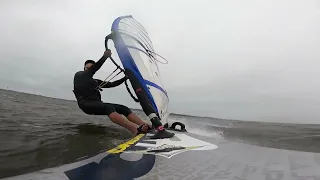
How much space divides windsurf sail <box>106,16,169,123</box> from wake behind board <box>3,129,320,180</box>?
1727mm

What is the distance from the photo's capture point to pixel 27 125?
18.7ft

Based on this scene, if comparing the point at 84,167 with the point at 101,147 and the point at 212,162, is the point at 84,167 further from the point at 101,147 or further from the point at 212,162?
the point at 101,147

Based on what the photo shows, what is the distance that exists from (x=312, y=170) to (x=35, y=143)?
394 cm

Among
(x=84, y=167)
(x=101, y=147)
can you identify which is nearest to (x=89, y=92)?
(x=101, y=147)

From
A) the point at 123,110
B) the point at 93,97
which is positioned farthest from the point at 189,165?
the point at 93,97

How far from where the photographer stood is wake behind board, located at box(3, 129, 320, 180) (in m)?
2.25

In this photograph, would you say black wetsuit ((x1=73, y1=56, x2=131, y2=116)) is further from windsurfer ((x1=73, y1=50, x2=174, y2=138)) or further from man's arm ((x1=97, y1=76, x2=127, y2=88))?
man's arm ((x1=97, y1=76, x2=127, y2=88))

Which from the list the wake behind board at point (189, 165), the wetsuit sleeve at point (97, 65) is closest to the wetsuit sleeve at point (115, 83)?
the wetsuit sleeve at point (97, 65)

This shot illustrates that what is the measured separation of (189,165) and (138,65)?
3.30m

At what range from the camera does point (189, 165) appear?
262cm

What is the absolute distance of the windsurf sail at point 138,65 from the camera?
5.14m

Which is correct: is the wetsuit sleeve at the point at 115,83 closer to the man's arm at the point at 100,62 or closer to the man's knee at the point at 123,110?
the man's knee at the point at 123,110

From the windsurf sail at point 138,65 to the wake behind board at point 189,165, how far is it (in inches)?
68.0

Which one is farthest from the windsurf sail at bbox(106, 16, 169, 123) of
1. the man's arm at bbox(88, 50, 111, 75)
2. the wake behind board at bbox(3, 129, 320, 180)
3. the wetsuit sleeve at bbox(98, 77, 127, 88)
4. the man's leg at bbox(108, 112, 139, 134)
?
the wake behind board at bbox(3, 129, 320, 180)
